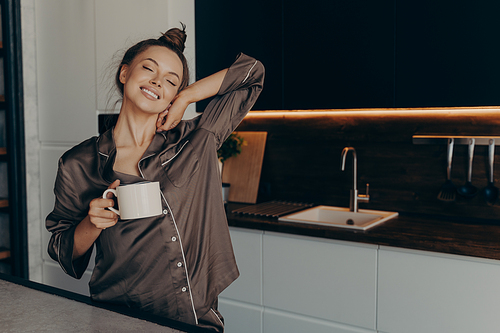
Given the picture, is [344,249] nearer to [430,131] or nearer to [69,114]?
[430,131]

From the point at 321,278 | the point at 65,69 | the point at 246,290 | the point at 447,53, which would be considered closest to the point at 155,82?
the point at 321,278

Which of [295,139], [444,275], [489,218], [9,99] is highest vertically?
[9,99]

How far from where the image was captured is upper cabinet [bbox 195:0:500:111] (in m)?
1.96

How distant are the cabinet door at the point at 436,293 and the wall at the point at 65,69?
4.91 ft

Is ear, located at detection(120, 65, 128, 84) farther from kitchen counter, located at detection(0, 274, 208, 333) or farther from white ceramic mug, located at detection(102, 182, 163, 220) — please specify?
kitchen counter, located at detection(0, 274, 208, 333)

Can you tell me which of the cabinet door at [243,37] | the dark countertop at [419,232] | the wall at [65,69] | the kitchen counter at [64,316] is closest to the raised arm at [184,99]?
the kitchen counter at [64,316]

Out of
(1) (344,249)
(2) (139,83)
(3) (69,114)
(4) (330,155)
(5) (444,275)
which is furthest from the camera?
(3) (69,114)

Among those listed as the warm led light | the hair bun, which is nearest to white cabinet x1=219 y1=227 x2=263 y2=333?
the warm led light

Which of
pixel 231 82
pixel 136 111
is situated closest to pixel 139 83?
pixel 136 111

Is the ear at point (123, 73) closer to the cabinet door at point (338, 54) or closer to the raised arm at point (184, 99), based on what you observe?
the raised arm at point (184, 99)

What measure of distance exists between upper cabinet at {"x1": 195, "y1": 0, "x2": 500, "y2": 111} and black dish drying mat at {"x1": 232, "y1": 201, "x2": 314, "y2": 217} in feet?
1.87

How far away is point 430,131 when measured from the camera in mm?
2326

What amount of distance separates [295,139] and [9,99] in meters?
1.87

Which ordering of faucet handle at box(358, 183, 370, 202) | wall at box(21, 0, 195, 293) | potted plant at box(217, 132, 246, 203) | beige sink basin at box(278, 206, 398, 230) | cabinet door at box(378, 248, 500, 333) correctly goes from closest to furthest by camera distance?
1. cabinet door at box(378, 248, 500, 333)
2. beige sink basin at box(278, 206, 398, 230)
3. faucet handle at box(358, 183, 370, 202)
4. wall at box(21, 0, 195, 293)
5. potted plant at box(217, 132, 246, 203)
